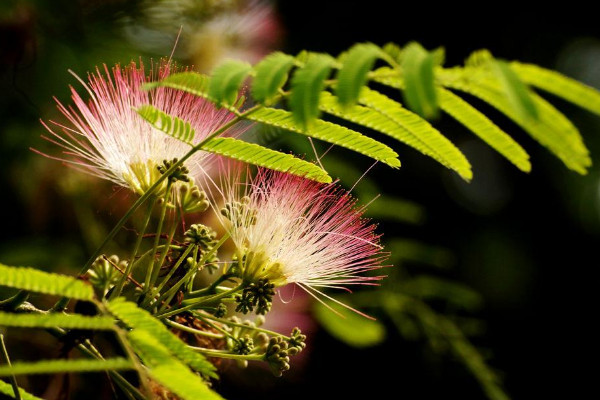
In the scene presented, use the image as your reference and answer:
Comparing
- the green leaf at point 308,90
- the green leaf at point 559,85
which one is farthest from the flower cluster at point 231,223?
the green leaf at point 559,85

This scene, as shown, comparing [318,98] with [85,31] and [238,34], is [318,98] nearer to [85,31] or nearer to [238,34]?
[85,31]

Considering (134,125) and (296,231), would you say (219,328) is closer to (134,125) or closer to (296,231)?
(296,231)

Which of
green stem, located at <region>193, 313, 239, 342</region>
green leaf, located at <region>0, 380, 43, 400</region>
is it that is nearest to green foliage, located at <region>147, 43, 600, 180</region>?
green stem, located at <region>193, 313, 239, 342</region>

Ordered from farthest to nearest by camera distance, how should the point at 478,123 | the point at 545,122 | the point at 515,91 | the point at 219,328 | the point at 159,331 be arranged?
the point at 219,328
the point at 478,123
the point at 159,331
the point at 545,122
the point at 515,91

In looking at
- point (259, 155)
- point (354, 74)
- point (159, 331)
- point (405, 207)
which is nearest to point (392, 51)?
point (354, 74)

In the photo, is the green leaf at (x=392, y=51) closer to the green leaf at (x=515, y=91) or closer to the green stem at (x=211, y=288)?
the green leaf at (x=515, y=91)

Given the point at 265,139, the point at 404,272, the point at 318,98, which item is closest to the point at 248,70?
the point at 318,98
